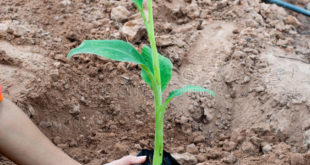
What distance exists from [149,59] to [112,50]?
17 cm

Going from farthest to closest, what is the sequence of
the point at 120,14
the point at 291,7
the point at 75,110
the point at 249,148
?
the point at 291,7
the point at 120,14
the point at 75,110
the point at 249,148

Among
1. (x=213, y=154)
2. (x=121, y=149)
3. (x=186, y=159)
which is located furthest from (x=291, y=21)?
(x=121, y=149)

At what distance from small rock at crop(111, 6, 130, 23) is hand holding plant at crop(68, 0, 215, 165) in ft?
2.66

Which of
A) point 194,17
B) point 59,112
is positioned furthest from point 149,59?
point 194,17

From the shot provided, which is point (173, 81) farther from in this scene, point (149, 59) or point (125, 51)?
point (125, 51)

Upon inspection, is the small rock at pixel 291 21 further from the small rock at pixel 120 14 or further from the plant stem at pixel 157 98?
the plant stem at pixel 157 98

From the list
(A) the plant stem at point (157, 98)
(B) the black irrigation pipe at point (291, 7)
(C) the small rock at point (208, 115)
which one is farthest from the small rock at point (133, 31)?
(B) the black irrigation pipe at point (291, 7)

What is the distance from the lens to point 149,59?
130 centimetres

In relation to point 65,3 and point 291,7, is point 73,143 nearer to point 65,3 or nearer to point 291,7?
point 65,3

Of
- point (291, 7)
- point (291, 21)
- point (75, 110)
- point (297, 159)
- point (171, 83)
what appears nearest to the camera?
point (297, 159)

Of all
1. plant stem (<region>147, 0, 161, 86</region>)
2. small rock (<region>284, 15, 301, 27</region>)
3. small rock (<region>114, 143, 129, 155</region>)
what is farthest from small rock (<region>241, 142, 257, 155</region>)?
small rock (<region>284, 15, 301, 27</region>)

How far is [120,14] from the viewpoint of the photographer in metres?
2.10

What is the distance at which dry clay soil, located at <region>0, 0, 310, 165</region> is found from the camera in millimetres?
1676

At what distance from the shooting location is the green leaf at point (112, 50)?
3.74 feet
